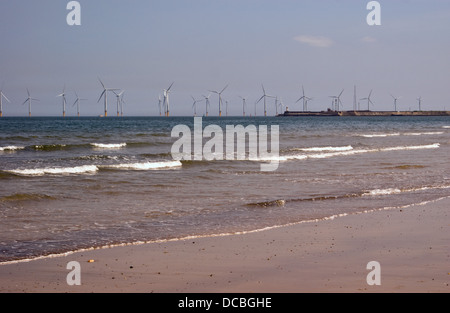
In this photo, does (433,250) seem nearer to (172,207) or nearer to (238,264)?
(238,264)

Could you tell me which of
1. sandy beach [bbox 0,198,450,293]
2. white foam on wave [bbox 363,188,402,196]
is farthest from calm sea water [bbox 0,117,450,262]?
sandy beach [bbox 0,198,450,293]

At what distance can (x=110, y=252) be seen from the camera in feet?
32.6

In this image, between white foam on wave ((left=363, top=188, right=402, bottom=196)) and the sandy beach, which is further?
white foam on wave ((left=363, top=188, right=402, bottom=196))

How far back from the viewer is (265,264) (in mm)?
8984

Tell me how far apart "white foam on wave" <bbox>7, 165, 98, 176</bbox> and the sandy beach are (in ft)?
46.1

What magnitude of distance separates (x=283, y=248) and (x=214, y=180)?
11730mm

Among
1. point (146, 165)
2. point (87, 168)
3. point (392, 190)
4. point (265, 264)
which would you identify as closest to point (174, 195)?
point (392, 190)

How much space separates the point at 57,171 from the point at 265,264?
1688cm

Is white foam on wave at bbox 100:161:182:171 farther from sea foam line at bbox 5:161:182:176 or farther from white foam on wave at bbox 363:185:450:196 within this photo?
white foam on wave at bbox 363:185:450:196

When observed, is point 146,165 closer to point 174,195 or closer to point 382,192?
point 174,195

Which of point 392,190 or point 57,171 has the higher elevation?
point 57,171

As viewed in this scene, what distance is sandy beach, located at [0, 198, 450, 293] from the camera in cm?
777

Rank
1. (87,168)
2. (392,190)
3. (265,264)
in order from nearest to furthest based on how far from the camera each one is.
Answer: (265,264), (392,190), (87,168)
